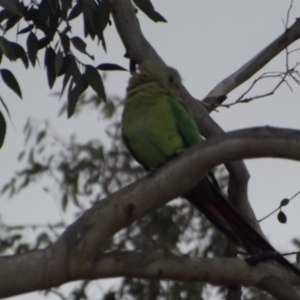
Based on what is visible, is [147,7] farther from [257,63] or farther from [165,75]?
[257,63]

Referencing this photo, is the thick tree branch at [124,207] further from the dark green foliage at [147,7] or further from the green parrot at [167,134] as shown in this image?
the dark green foliage at [147,7]

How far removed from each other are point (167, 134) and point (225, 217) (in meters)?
0.43

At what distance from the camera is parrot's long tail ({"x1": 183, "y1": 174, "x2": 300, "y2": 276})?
8.73ft

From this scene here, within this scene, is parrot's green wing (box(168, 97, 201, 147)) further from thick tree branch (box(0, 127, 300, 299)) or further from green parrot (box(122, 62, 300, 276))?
thick tree branch (box(0, 127, 300, 299))

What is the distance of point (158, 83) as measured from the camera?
3.29 m

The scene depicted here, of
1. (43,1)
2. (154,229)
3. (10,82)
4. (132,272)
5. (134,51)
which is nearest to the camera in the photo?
(132,272)

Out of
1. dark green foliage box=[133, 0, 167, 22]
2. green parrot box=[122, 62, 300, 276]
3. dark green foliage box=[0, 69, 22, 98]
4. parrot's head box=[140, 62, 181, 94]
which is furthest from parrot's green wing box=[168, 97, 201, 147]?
dark green foliage box=[0, 69, 22, 98]

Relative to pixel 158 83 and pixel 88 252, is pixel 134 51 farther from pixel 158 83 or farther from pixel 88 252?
pixel 88 252

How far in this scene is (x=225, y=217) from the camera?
9.21ft

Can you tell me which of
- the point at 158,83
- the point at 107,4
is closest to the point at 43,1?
the point at 107,4

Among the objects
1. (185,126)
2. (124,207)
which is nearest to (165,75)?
(185,126)

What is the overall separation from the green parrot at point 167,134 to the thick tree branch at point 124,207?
47 cm

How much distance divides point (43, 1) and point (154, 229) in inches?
85.1

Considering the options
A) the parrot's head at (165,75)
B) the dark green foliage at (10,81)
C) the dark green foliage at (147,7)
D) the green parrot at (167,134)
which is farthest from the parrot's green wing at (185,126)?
the dark green foliage at (10,81)
